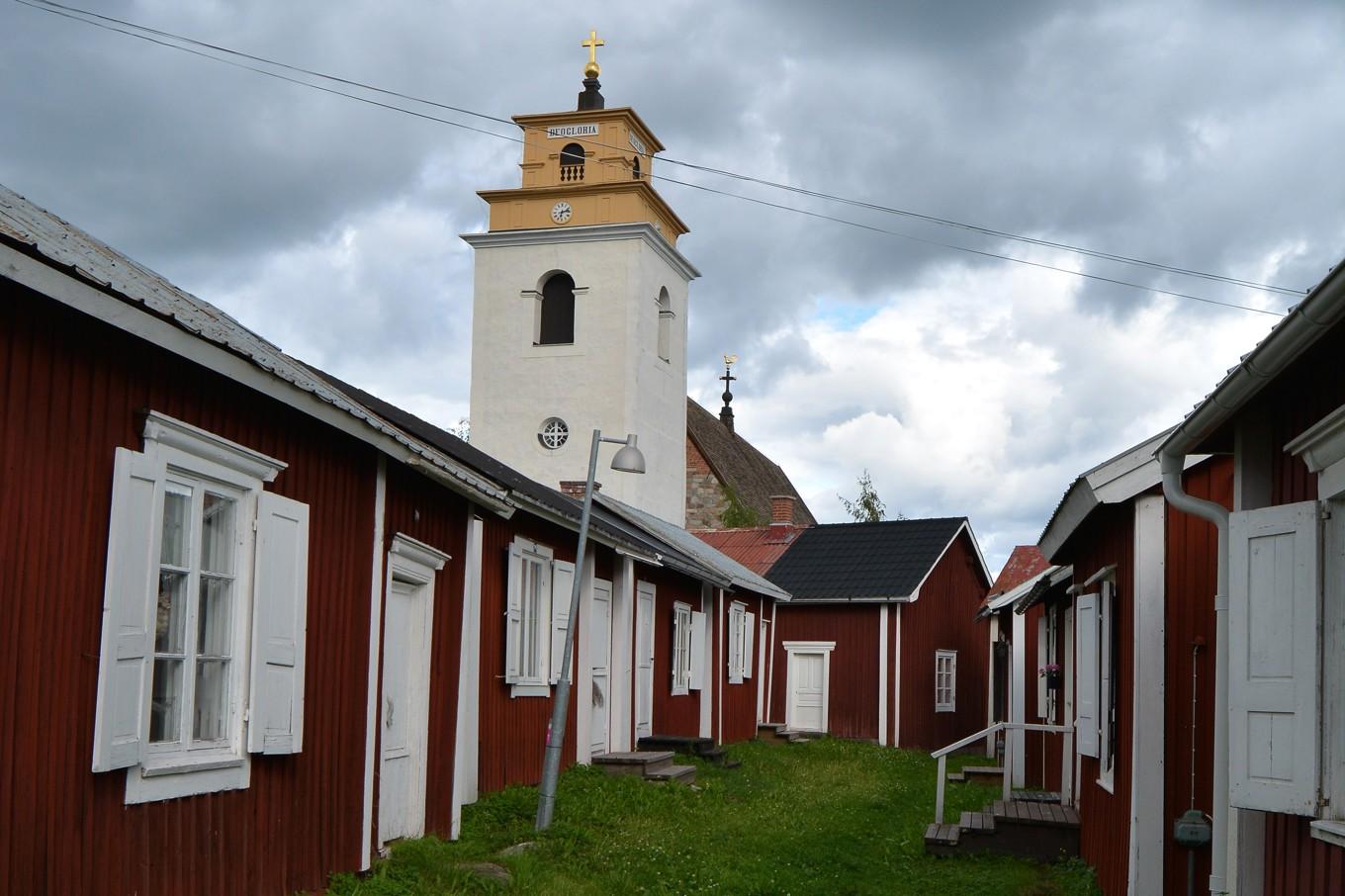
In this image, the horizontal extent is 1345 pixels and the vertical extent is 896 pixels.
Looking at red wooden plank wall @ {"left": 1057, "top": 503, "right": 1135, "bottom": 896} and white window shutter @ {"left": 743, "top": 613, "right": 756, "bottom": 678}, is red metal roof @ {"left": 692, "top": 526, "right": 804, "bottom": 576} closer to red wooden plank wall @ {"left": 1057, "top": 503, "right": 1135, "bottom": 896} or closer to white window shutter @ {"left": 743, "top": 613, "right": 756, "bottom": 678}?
white window shutter @ {"left": 743, "top": 613, "right": 756, "bottom": 678}

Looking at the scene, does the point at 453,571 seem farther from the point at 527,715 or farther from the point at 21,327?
the point at 21,327

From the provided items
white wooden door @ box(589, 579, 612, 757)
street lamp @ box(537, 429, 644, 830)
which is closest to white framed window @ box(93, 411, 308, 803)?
street lamp @ box(537, 429, 644, 830)

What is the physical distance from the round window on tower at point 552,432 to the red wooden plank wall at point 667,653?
52.7 feet

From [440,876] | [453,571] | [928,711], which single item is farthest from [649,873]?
[928,711]

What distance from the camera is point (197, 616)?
7.42 m

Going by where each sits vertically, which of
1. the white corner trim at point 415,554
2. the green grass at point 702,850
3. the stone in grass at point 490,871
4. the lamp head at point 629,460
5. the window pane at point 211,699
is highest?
the lamp head at point 629,460

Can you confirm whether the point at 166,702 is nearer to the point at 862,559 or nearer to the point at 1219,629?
the point at 1219,629

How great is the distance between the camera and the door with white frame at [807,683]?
30.8m

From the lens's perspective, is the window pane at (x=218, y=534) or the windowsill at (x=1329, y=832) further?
the window pane at (x=218, y=534)

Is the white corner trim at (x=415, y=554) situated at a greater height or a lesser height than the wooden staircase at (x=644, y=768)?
greater

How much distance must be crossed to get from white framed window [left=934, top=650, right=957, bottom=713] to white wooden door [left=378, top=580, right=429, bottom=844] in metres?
22.3

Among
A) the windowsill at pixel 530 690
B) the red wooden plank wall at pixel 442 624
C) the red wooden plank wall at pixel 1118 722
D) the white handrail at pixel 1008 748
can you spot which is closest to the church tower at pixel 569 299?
the windowsill at pixel 530 690

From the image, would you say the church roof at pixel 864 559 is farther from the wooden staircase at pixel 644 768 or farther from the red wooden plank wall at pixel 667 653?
the wooden staircase at pixel 644 768

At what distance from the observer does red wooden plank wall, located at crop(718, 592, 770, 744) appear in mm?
25422
